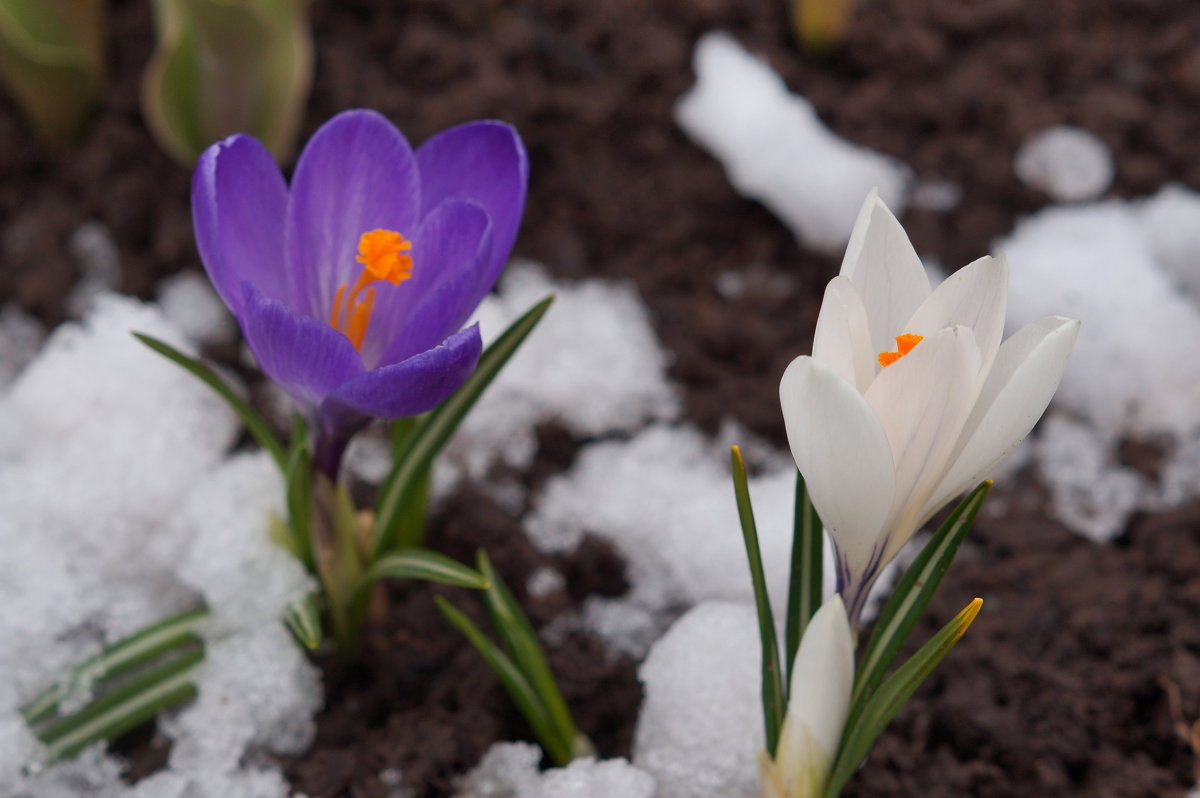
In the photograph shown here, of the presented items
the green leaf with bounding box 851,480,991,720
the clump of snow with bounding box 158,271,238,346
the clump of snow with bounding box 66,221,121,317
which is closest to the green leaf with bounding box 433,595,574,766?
the green leaf with bounding box 851,480,991,720

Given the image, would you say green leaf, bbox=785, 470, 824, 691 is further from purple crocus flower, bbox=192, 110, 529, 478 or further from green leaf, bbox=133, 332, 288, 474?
green leaf, bbox=133, 332, 288, 474

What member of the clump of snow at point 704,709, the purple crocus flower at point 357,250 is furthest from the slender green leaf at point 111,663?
the clump of snow at point 704,709

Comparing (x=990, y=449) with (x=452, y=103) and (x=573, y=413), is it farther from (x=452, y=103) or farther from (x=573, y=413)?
(x=452, y=103)

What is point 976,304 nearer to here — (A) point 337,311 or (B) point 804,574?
(B) point 804,574

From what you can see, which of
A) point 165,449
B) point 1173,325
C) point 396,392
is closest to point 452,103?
point 165,449

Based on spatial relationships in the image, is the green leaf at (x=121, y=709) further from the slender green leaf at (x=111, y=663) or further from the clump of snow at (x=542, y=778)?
the clump of snow at (x=542, y=778)

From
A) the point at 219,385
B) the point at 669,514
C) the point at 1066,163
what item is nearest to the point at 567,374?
the point at 669,514

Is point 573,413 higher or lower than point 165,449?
lower
